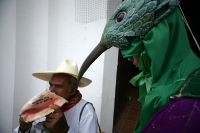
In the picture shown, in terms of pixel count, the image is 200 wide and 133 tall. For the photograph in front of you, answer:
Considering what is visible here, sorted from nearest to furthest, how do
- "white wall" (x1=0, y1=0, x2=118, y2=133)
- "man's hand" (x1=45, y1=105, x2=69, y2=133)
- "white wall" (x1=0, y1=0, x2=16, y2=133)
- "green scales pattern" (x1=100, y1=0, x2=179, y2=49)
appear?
"green scales pattern" (x1=100, y1=0, x2=179, y2=49) < "man's hand" (x1=45, y1=105, x2=69, y2=133) < "white wall" (x1=0, y1=0, x2=118, y2=133) < "white wall" (x1=0, y1=0, x2=16, y2=133)

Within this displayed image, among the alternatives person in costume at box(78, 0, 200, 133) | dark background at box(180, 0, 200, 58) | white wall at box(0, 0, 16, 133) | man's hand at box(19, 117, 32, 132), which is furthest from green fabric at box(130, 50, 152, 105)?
white wall at box(0, 0, 16, 133)

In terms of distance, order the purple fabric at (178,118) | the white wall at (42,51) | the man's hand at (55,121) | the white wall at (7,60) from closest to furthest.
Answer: the purple fabric at (178,118)
the man's hand at (55,121)
the white wall at (42,51)
the white wall at (7,60)

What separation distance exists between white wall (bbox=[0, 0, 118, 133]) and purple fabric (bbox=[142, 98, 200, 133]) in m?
1.23

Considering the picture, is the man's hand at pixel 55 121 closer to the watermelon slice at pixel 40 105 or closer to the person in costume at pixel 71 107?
the watermelon slice at pixel 40 105

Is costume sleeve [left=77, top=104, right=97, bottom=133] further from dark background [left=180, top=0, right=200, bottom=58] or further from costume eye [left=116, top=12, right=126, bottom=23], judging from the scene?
dark background [left=180, top=0, right=200, bottom=58]

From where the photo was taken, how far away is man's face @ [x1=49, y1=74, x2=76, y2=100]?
111 centimetres

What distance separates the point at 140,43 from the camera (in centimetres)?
52

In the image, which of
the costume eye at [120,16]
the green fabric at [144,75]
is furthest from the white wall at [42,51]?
the costume eye at [120,16]

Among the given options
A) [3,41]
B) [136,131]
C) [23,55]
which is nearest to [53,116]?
[136,131]

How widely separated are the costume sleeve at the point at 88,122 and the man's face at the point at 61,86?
0.23m

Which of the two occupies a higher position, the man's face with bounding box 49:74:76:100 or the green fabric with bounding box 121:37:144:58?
the green fabric with bounding box 121:37:144:58

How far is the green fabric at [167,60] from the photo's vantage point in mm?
446

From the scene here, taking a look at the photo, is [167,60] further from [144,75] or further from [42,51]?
[42,51]

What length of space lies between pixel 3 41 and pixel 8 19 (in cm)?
Answer: 37
